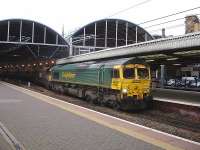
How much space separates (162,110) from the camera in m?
22.6

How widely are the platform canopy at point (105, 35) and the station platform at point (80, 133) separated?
34469 mm

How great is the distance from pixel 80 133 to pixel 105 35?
1667 inches

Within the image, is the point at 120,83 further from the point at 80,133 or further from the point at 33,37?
the point at 33,37

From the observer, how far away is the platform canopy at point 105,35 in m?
52.7

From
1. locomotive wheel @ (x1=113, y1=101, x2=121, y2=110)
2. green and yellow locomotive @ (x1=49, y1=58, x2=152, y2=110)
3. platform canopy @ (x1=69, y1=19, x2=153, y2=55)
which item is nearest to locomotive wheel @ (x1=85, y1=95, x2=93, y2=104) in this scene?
green and yellow locomotive @ (x1=49, y1=58, x2=152, y2=110)

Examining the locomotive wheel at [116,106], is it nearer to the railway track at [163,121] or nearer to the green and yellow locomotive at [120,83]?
the green and yellow locomotive at [120,83]

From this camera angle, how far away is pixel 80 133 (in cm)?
1258

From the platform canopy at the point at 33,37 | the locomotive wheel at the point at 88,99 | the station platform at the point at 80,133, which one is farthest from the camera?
the platform canopy at the point at 33,37

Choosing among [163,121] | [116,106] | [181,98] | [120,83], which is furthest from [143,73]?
[163,121]

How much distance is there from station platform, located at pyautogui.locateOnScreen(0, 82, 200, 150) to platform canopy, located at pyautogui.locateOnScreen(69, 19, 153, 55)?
34.5 metres

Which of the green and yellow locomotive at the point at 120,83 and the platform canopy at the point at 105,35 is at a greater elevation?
the platform canopy at the point at 105,35

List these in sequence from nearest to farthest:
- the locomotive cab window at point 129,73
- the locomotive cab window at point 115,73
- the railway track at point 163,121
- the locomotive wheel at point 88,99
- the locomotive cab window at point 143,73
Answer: the railway track at point 163,121 → the locomotive cab window at point 129,73 → the locomotive cab window at point 115,73 → the locomotive cab window at point 143,73 → the locomotive wheel at point 88,99

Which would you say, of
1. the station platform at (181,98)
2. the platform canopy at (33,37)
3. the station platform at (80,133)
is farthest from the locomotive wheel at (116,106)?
the platform canopy at (33,37)

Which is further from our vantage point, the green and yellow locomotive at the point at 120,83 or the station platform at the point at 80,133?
the green and yellow locomotive at the point at 120,83
